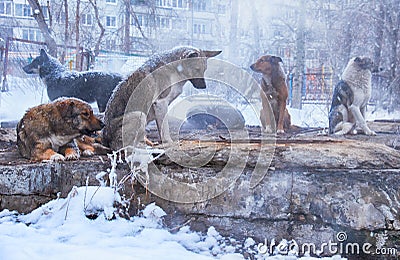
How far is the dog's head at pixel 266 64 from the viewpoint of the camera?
5211 mm

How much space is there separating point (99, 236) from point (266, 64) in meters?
3.63

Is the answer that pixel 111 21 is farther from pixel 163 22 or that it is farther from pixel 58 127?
pixel 58 127

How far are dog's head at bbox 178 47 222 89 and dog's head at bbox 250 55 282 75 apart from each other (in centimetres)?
204

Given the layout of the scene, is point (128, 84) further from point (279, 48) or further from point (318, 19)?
point (279, 48)

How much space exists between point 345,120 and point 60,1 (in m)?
8.77

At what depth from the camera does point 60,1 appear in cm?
1060

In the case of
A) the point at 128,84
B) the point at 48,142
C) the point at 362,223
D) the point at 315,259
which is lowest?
the point at 315,259

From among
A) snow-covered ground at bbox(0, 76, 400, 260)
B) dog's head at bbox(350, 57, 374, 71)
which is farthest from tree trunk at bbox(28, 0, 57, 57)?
snow-covered ground at bbox(0, 76, 400, 260)

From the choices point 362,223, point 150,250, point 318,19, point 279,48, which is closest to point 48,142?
point 150,250

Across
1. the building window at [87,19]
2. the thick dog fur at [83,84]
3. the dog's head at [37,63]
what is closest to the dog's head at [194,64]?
the thick dog fur at [83,84]

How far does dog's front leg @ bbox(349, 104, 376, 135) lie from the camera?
4.73 meters

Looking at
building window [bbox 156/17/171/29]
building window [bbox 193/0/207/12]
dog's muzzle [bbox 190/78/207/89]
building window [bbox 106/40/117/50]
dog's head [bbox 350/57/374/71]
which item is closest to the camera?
dog's muzzle [bbox 190/78/207/89]

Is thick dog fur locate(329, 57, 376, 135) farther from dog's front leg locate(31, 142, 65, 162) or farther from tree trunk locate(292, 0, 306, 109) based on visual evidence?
tree trunk locate(292, 0, 306, 109)

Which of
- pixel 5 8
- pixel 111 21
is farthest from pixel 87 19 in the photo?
pixel 5 8
